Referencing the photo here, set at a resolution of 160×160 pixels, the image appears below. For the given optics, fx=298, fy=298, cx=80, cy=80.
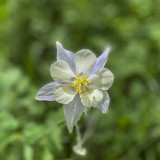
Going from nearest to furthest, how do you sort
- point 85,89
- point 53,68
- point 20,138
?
1. point 53,68
2. point 85,89
3. point 20,138

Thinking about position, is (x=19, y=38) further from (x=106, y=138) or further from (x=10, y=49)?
(x=106, y=138)

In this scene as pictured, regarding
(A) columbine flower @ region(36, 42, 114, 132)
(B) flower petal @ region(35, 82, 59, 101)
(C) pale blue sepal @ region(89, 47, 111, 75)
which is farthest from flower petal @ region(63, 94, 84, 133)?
(C) pale blue sepal @ region(89, 47, 111, 75)

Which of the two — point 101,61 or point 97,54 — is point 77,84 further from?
point 97,54

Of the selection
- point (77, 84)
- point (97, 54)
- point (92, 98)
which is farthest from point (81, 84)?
point (97, 54)

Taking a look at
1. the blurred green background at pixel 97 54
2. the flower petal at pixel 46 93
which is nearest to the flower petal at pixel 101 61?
the flower petal at pixel 46 93

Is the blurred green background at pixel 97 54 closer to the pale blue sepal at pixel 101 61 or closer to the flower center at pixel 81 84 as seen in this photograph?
the flower center at pixel 81 84

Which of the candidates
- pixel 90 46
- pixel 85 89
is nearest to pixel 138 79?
pixel 90 46

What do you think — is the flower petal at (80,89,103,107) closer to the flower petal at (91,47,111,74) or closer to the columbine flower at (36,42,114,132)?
the columbine flower at (36,42,114,132)
